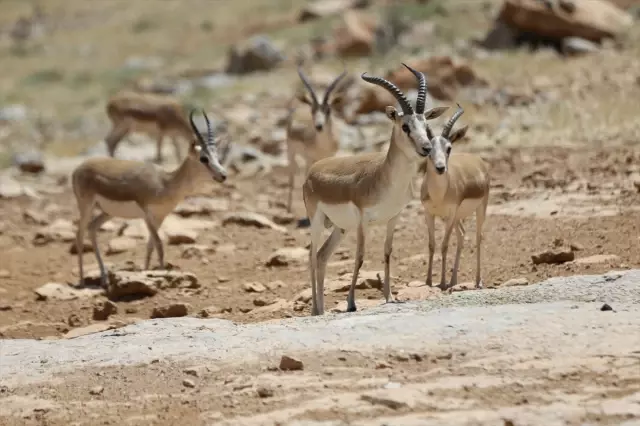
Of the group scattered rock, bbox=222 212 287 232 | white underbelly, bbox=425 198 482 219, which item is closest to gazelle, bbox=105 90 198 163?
scattered rock, bbox=222 212 287 232

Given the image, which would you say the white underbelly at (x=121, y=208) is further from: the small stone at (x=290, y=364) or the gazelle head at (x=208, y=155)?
the small stone at (x=290, y=364)

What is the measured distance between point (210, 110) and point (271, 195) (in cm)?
822

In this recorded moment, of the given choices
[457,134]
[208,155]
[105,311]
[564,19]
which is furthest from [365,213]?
[564,19]

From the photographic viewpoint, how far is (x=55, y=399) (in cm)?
881

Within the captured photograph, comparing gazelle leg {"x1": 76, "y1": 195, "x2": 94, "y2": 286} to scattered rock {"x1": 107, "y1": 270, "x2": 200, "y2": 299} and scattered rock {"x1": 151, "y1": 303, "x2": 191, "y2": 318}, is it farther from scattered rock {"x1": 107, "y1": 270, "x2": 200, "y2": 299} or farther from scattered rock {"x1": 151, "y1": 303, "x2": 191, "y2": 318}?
scattered rock {"x1": 151, "y1": 303, "x2": 191, "y2": 318}

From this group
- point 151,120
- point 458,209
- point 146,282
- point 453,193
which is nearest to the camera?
point 453,193

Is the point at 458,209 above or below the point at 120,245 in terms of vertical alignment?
above

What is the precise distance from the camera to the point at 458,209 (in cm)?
1188

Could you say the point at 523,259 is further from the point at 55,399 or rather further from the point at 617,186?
the point at 55,399

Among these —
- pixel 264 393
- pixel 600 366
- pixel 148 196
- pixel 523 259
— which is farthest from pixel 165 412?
pixel 148 196

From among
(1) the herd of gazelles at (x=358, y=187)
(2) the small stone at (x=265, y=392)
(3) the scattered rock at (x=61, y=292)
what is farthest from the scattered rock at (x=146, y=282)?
(2) the small stone at (x=265, y=392)

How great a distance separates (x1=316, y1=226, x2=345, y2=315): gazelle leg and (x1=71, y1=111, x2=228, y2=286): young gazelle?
4.11 m

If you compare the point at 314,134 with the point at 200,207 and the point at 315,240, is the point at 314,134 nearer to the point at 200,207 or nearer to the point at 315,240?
the point at 200,207

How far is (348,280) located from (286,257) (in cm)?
217
